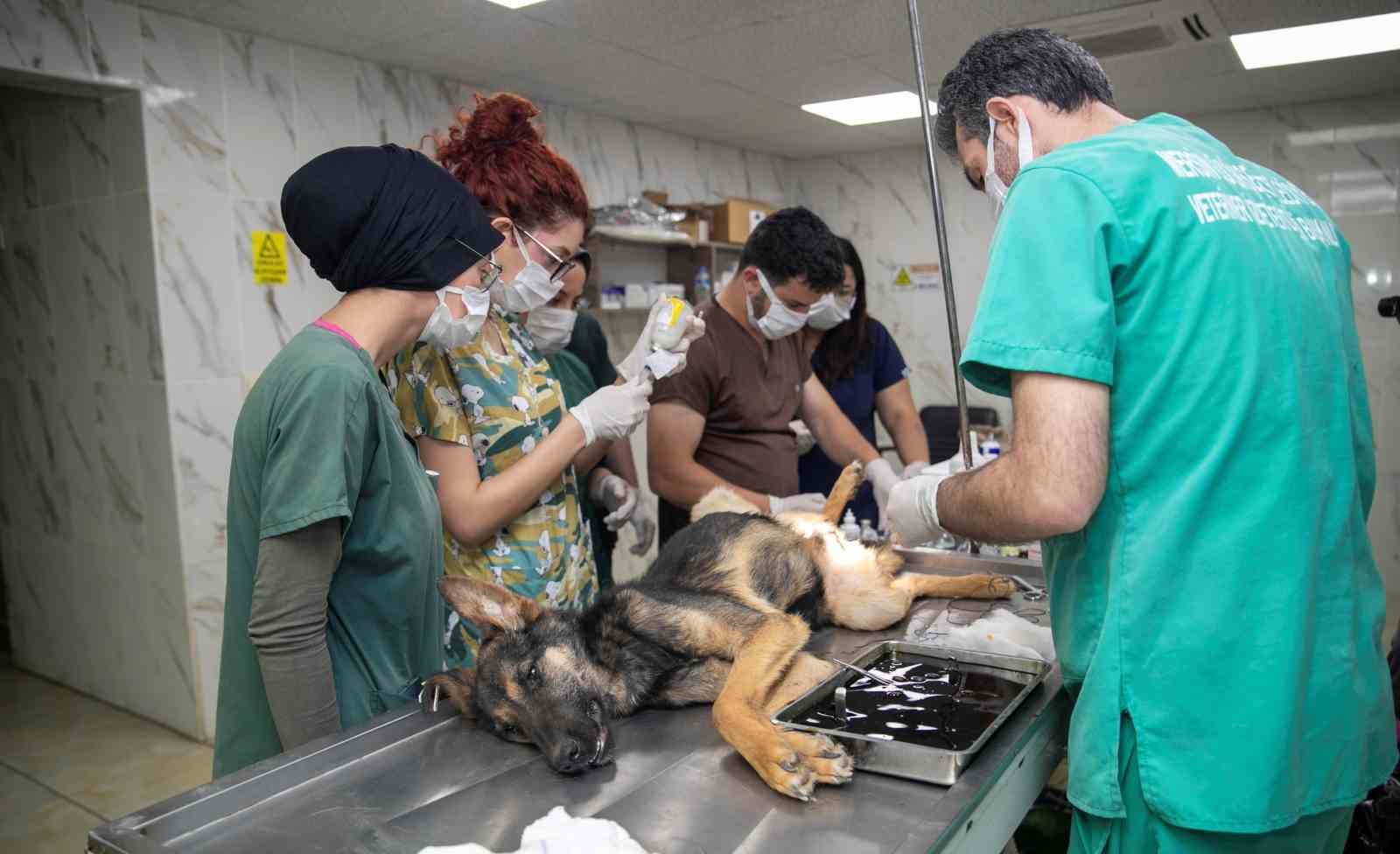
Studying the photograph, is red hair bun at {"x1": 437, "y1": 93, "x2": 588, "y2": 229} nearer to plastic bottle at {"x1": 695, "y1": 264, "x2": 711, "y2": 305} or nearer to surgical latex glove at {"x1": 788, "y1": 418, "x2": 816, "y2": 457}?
surgical latex glove at {"x1": 788, "y1": 418, "x2": 816, "y2": 457}

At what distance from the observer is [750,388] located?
129 inches

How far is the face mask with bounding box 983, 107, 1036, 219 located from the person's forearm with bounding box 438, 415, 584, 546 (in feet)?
3.50

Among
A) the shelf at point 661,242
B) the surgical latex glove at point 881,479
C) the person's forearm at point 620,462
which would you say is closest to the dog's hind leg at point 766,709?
the person's forearm at point 620,462

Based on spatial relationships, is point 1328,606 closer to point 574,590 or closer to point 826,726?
point 826,726

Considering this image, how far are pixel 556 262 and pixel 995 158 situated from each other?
115cm

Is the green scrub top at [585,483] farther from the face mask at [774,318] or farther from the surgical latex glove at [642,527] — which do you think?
the face mask at [774,318]

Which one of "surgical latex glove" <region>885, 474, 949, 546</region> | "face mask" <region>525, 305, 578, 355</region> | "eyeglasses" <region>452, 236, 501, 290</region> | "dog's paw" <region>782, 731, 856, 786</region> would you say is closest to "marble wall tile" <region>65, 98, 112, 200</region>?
"face mask" <region>525, 305, 578, 355</region>

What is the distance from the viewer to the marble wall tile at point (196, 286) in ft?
14.0

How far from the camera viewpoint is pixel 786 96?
240 inches

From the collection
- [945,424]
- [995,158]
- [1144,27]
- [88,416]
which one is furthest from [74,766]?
[1144,27]

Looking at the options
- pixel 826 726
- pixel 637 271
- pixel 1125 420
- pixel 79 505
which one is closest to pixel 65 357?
pixel 79 505

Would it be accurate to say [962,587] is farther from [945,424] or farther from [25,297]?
[25,297]

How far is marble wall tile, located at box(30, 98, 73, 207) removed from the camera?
4.63m

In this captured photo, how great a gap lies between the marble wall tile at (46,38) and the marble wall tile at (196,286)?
62cm
